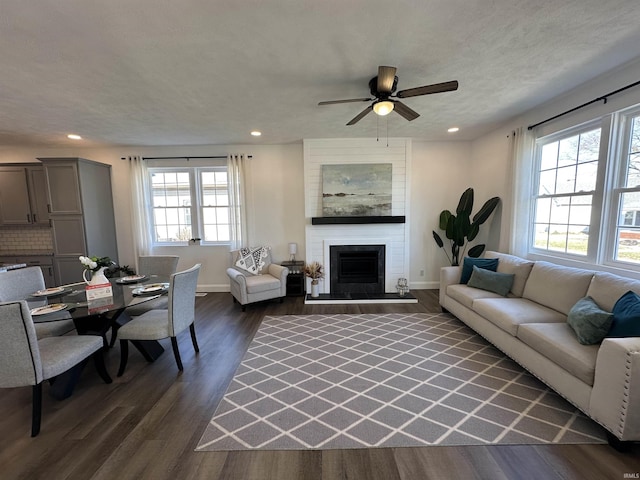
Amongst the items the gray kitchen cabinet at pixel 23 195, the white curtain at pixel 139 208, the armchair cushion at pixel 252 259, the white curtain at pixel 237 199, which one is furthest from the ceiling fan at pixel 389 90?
the gray kitchen cabinet at pixel 23 195

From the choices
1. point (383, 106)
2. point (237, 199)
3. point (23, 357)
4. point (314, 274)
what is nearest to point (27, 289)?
point (23, 357)

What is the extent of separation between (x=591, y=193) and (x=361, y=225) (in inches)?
114

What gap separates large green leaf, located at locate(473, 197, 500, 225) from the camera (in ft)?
13.5

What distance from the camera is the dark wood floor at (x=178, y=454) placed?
4.86 feet

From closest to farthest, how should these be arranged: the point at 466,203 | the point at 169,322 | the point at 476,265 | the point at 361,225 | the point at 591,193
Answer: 1. the point at 169,322
2. the point at 591,193
3. the point at 476,265
4. the point at 466,203
5. the point at 361,225

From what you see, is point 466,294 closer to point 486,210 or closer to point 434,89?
point 486,210

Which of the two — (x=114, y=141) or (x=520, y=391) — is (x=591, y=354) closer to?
(x=520, y=391)

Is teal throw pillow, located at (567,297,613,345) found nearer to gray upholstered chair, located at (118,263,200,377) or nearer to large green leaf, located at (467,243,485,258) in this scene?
large green leaf, located at (467,243,485,258)

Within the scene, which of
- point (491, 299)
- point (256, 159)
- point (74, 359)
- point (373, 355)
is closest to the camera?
point (74, 359)

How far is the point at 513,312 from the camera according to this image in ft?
8.36

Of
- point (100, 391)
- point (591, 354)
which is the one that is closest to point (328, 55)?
point (591, 354)

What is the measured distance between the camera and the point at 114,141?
175 inches

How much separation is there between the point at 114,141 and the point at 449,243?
20.4 feet

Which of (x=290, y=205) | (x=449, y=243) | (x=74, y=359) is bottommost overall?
(x=74, y=359)
